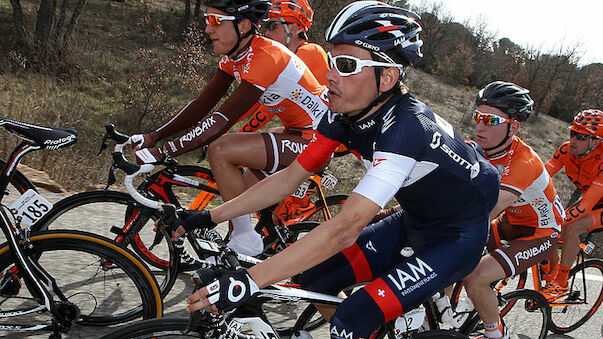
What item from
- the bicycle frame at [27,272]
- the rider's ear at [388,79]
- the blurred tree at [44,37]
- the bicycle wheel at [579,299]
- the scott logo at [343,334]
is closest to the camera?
the scott logo at [343,334]

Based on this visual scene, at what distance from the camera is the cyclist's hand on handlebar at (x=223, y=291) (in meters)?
1.85

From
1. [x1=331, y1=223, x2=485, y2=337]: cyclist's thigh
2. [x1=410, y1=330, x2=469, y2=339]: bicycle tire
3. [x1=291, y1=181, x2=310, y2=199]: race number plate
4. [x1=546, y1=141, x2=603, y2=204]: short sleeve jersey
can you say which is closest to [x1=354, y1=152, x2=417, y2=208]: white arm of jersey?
[x1=331, y1=223, x2=485, y2=337]: cyclist's thigh

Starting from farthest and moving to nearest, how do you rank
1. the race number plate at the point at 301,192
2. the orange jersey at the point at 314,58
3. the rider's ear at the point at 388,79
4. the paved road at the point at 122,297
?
the orange jersey at the point at 314,58 → the race number plate at the point at 301,192 → the paved road at the point at 122,297 → the rider's ear at the point at 388,79

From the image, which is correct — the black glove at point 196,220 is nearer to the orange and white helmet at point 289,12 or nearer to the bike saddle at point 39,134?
the bike saddle at point 39,134

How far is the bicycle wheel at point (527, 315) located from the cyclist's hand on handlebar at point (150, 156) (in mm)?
2825

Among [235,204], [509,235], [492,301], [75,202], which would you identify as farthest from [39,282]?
[509,235]

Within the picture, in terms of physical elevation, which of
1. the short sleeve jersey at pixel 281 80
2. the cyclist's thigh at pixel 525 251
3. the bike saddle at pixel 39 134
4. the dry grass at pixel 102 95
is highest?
the short sleeve jersey at pixel 281 80

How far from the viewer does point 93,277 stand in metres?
3.21

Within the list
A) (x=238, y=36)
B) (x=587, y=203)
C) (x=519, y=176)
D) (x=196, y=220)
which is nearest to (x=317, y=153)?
(x=196, y=220)

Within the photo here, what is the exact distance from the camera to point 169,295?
3.93m

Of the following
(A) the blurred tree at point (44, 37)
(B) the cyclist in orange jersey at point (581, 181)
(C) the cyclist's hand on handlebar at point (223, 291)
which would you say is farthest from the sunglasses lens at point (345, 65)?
(A) the blurred tree at point (44, 37)

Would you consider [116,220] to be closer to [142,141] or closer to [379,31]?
[142,141]

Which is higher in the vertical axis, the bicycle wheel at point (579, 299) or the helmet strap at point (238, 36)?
the helmet strap at point (238, 36)

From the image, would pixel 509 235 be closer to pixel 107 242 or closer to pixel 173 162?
pixel 173 162
